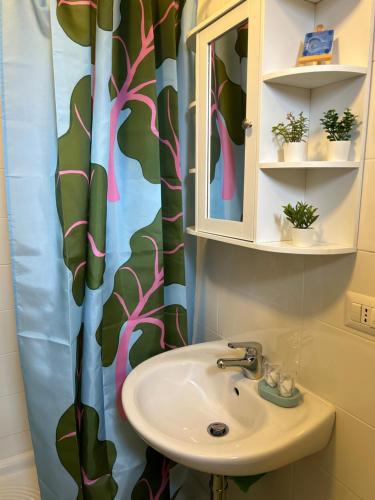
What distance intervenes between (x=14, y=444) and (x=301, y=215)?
169 centimetres

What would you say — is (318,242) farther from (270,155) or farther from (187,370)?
(187,370)

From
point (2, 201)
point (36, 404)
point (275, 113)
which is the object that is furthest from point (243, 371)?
point (2, 201)

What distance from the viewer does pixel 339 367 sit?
0.95 meters

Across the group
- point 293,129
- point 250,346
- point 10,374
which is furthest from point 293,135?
point 10,374

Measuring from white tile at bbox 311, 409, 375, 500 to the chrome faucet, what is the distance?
0.89 feet

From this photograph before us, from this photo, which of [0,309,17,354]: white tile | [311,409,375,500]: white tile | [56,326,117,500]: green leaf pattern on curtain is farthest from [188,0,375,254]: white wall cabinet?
[0,309,17,354]: white tile

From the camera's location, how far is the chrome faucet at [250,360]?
114 centimetres

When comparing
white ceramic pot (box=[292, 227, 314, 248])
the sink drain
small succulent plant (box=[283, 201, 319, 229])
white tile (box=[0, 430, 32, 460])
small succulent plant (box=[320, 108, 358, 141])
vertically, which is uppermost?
small succulent plant (box=[320, 108, 358, 141])

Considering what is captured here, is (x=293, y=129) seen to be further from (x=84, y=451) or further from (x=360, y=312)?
(x=84, y=451)

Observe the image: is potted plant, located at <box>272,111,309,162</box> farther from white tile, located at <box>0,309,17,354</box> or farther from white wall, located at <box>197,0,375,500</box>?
white tile, located at <box>0,309,17,354</box>

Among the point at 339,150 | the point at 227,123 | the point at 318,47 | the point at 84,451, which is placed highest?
the point at 318,47

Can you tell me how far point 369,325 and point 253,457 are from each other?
1.36 feet

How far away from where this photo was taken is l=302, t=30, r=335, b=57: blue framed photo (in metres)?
0.86

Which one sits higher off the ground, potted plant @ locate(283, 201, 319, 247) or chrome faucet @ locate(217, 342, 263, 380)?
potted plant @ locate(283, 201, 319, 247)
